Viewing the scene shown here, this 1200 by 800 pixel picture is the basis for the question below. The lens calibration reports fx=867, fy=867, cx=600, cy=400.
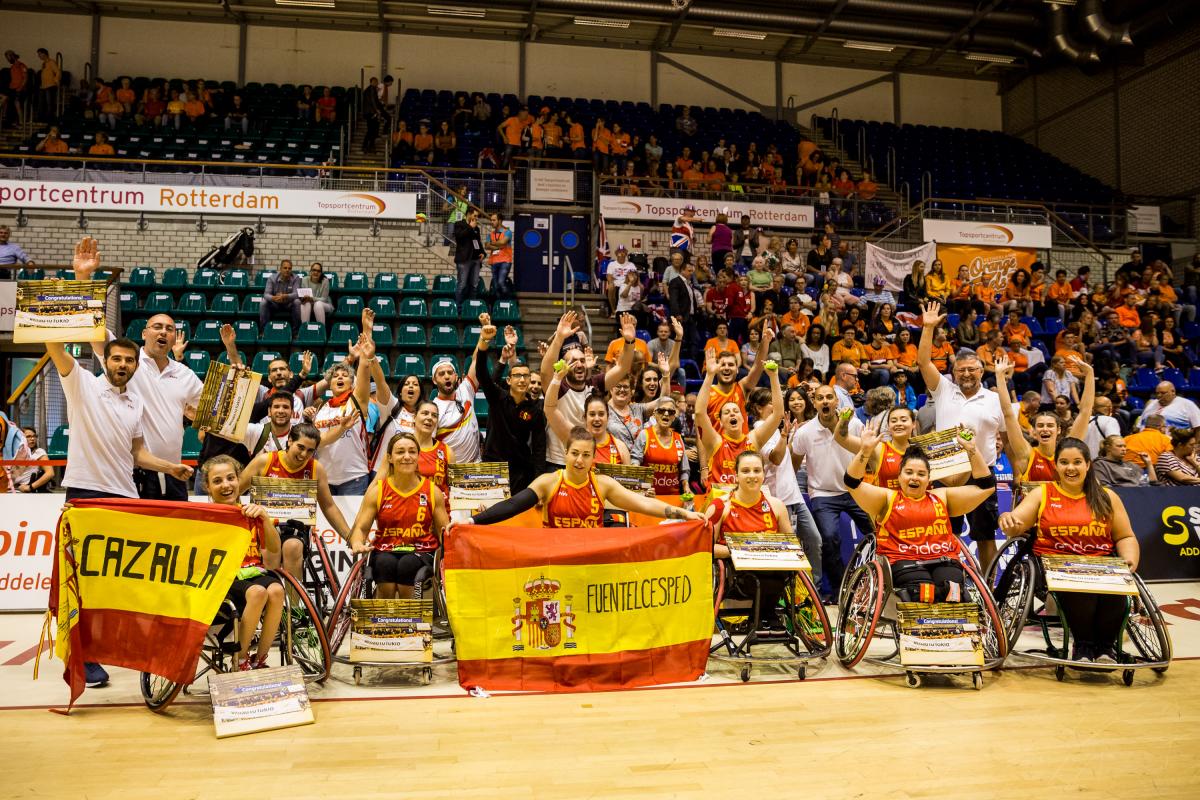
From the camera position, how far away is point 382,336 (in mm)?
11953

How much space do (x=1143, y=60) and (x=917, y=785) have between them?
72.3 feet

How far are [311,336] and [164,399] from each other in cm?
669

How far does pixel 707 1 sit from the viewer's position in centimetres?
1919

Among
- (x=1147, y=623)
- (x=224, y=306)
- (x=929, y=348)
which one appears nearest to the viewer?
(x=1147, y=623)

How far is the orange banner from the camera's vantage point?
15930mm

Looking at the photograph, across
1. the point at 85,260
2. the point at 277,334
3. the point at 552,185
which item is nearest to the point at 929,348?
the point at 85,260

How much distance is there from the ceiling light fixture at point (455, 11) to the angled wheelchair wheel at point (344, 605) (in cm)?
1691

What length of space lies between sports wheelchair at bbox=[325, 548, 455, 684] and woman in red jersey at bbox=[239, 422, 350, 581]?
0.37m

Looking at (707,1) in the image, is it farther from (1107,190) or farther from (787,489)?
(787,489)

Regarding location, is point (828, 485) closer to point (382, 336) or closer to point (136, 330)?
point (382, 336)

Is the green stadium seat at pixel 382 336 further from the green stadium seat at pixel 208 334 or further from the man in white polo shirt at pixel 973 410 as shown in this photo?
the man in white polo shirt at pixel 973 410

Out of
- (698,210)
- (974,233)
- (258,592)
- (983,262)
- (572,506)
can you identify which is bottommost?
(258,592)

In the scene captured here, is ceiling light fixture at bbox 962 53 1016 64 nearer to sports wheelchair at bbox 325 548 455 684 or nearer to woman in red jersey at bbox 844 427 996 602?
woman in red jersey at bbox 844 427 996 602

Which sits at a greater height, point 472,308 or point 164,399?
point 472,308
